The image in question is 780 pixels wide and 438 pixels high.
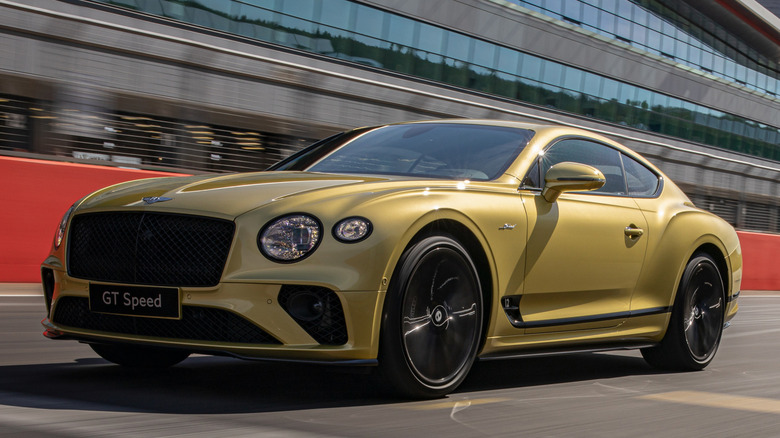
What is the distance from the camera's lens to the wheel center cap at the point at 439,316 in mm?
4527

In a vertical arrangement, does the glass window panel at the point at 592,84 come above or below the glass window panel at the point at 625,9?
below

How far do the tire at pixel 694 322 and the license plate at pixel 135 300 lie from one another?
340cm

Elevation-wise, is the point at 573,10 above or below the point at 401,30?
above

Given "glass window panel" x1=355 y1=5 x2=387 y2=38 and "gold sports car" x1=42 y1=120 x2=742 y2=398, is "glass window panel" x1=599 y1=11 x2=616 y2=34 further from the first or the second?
"gold sports car" x1=42 y1=120 x2=742 y2=398

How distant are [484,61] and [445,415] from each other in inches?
1045

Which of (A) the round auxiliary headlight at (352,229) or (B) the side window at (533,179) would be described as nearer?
(A) the round auxiliary headlight at (352,229)

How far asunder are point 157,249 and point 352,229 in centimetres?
83

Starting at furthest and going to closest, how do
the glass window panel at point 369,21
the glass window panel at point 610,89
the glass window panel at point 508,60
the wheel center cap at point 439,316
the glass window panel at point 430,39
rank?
the glass window panel at point 610,89 < the glass window panel at point 508,60 < the glass window panel at point 430,39 < the glass window panel at point 369,21 < the wheel center cap at point 439,316

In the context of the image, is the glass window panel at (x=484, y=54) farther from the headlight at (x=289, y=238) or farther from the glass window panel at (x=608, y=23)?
the headlight at (x=289, y=238)

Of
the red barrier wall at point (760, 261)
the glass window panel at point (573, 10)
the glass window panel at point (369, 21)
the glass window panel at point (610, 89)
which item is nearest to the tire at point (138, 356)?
the red barrier wall at point (760, 261)

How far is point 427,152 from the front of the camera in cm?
545

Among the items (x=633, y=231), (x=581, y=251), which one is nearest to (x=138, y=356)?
(x=581, y=251)

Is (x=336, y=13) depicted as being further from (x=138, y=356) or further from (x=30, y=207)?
(x=138, y=356)

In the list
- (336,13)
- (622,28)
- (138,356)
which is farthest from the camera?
(622,28)
